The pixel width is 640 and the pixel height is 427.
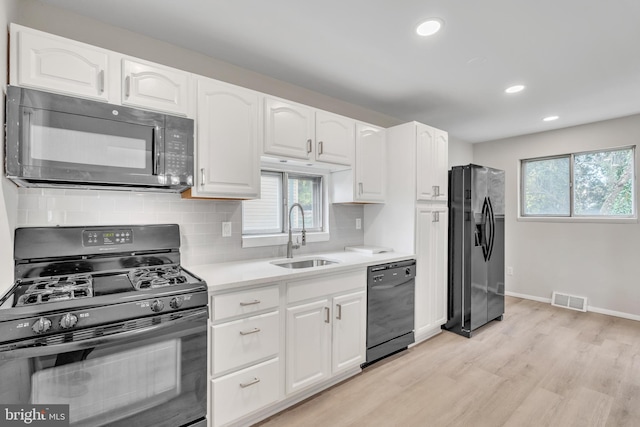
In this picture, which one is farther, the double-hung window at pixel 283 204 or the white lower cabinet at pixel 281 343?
the double-hung window at pixel 283 204

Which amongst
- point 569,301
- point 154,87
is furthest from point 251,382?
point 569,301

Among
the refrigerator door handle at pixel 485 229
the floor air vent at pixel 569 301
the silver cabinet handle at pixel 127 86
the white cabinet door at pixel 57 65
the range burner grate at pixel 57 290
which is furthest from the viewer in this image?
the floor air vent at pixel 569 301

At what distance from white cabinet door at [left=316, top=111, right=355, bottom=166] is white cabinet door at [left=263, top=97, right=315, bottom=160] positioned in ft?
0.27

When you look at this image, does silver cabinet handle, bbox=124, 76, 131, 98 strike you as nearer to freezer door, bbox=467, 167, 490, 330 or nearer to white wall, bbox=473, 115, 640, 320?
freezer door, bbox=467, 167, 490, 330

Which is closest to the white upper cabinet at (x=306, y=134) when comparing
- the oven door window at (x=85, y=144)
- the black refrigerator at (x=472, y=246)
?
the oven door window at (x=85, y=144)

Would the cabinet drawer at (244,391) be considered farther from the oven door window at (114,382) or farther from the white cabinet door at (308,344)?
the oven door window at (114,382)

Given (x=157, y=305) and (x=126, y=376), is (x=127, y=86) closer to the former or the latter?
(x=157, y=305)

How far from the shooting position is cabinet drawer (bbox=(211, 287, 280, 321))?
5.58ft

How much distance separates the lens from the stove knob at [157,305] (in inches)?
56.9

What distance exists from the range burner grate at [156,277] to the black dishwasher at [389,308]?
4.73ft

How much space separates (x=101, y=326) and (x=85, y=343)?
80mm

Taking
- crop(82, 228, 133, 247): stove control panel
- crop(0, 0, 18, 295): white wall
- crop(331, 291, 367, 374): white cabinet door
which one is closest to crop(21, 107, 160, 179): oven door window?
crop(0, 0, 18, 295): white wall

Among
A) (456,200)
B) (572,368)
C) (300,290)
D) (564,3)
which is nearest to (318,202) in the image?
(300,290)

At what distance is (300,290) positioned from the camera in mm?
2059
